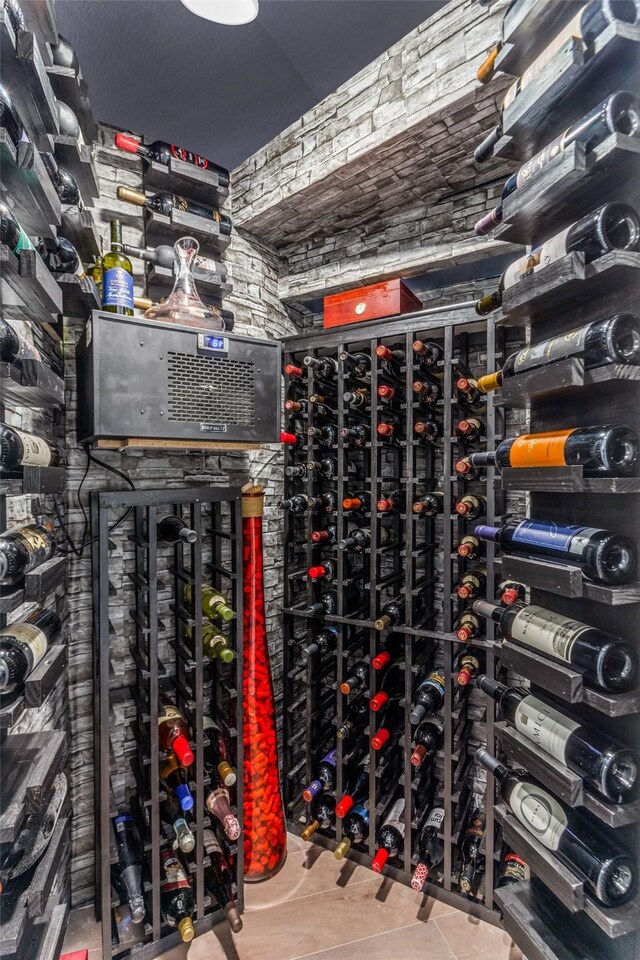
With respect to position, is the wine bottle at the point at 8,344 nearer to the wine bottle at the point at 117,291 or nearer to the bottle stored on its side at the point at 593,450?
the wine bottle at the point at 117,291

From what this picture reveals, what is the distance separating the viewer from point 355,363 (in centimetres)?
207

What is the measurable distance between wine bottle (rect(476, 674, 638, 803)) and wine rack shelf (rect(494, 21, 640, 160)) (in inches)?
46.2

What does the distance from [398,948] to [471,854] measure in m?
0.40

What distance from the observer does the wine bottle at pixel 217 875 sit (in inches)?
69.4

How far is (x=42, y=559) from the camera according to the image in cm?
111

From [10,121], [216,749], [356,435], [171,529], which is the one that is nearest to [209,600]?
[171,529]

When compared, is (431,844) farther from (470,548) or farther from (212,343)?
(212,343)

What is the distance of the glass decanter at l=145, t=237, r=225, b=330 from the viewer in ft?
5.77

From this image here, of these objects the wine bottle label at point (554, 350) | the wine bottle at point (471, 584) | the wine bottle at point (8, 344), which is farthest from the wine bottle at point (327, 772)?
the wine bottle at point (8, 344)

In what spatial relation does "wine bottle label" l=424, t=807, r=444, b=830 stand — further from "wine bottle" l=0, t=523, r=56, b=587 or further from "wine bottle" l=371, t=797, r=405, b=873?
"wine bottle" l=0, t=523, r=56, b=587

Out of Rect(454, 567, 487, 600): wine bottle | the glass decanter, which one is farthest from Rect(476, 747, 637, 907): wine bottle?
the glass decanter

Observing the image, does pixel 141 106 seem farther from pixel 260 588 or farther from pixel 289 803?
pixel 289 803

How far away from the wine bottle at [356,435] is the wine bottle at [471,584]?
68 cm

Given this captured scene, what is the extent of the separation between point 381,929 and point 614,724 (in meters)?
1.44
